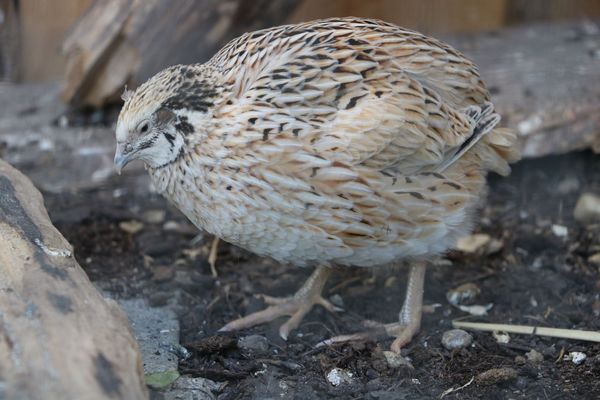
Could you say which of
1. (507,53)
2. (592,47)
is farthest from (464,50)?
(592,47)

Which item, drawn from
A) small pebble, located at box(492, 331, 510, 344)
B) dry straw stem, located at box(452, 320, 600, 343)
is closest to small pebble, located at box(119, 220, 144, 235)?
dry straw stem, located at box(452, 320, 600, 343)

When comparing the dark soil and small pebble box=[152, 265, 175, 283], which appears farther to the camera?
small pebble box=[152, 265, 175, 283]

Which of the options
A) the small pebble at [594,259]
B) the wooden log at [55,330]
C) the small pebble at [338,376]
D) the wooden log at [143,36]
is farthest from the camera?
the wooden log at [143,36]

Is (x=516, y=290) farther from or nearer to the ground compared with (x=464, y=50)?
nearer to the ground

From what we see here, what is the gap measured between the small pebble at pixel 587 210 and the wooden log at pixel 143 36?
80.8 inches

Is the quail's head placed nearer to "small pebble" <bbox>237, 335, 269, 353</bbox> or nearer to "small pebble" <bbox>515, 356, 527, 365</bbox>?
"small pebble" <bbox>237, 335, 269, 353</bbox>

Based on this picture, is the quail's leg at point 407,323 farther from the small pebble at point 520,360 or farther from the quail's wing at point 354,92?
the quail's wing at point 354,92

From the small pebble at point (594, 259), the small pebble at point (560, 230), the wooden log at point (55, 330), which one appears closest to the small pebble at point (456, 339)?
the small pebble at point (594, 259)

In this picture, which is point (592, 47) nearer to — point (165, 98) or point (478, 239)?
point (478, 239)

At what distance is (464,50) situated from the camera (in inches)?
235

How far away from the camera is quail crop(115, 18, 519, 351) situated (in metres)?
3.61

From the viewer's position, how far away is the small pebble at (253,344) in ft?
13.1

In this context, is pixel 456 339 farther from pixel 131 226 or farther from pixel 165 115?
pixel 131 226

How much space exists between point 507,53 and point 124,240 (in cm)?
271
